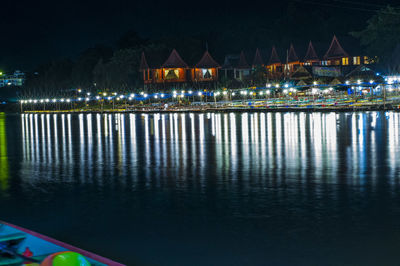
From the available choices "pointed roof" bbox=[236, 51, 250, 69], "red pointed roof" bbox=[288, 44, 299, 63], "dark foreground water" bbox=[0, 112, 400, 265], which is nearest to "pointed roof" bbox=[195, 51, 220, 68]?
"pointed roof" bbox=[236, 51, 250, 69]

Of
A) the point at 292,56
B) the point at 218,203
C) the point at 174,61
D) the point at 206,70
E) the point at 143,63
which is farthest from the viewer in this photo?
the point at 206,70

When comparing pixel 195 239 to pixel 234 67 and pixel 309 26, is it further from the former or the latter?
pixel 309 26

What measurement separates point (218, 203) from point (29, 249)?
343cm

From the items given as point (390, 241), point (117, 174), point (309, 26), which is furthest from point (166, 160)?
point (309, 26)

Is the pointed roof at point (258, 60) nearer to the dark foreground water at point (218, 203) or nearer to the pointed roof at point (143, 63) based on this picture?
the pointed roof at point (143, 63)

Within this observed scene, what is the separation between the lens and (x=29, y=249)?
15.3ft

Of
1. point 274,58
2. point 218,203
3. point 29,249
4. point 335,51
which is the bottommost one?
point 218,203

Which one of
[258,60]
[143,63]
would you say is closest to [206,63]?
[258,60]

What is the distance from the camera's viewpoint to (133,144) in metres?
17.5

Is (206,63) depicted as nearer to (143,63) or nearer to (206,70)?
(206,70)

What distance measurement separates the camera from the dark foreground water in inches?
209

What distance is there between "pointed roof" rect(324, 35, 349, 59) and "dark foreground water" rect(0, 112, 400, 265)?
180 feet

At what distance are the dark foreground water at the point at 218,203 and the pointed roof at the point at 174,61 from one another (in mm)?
55517

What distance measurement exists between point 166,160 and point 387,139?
26.5 feet
